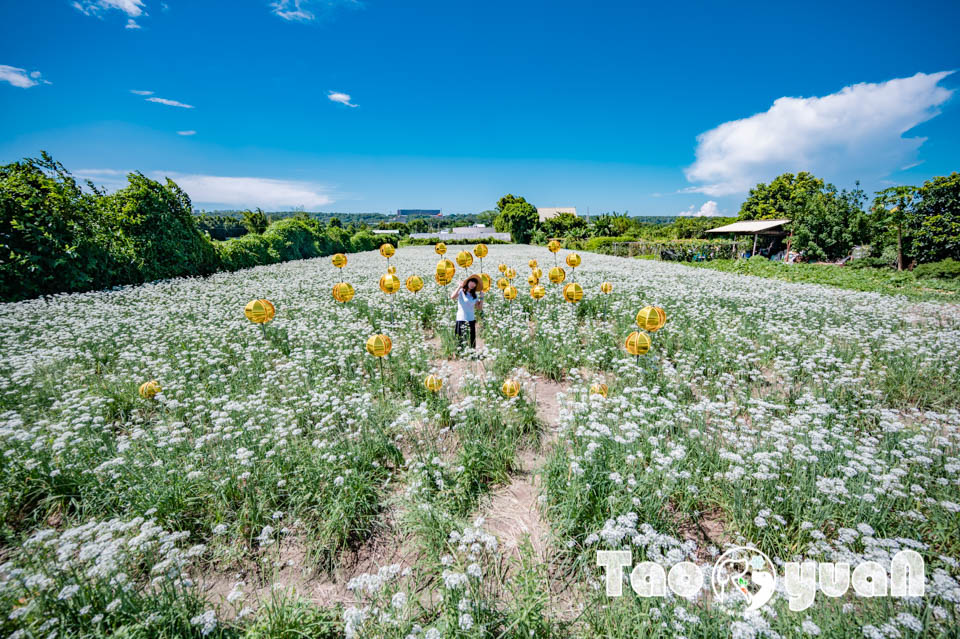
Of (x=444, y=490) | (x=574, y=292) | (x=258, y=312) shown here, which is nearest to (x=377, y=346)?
(x=258, y=312)

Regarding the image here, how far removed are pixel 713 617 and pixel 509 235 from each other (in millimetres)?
60365

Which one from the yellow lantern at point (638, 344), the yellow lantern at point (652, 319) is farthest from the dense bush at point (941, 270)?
the yellow lantern at point (638, 344)

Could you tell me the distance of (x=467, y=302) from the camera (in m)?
6.88

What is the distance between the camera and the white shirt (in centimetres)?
687

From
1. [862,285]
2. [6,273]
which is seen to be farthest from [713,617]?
[862,285]

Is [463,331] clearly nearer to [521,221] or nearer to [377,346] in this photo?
[377,346]

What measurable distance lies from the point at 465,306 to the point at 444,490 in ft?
13.5

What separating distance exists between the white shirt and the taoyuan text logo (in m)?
4.98

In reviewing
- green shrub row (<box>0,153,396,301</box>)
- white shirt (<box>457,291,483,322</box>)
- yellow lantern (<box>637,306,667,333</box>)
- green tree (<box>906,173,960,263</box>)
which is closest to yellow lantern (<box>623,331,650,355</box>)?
yellow lantern (<box>637,306,667,333</box>)

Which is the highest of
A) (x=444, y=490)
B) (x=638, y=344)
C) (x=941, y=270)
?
(x=941, y=270)

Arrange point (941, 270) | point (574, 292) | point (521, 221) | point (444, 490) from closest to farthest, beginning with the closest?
1. point (444, 490)
2. point (574, 292)
3. point (941, 270)
4. point (521, 221)

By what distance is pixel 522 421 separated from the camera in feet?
14.5

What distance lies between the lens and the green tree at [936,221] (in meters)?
16.5

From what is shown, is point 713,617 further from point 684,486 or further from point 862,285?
point 862,285
